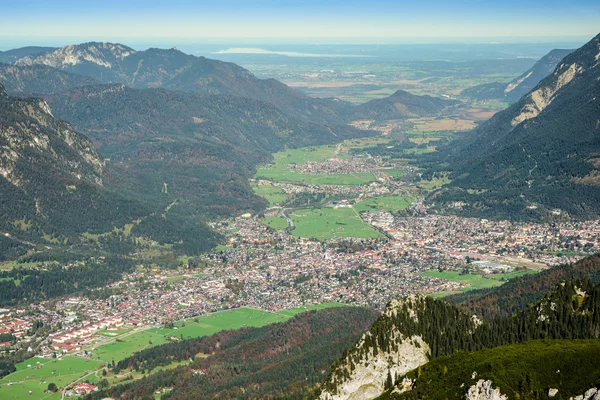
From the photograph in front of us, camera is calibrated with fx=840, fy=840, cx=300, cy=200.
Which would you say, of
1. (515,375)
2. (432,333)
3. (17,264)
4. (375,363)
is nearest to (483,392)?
(515,375)

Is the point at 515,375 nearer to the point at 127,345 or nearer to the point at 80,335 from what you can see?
the point at 127,345

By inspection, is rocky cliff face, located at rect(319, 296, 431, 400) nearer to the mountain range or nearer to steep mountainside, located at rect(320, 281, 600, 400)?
steep mountainside, located at rect(320, 281, 600, 400)

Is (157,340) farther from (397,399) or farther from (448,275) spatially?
(397,399)

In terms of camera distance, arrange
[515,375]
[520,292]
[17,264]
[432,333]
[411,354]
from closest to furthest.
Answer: [515,375] < [411,354] < [432,333] < [520,292] < [17,264]

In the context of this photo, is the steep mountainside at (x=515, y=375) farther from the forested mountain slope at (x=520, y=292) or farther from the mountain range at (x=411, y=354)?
the forested mountain slope at (x=520, y=292)

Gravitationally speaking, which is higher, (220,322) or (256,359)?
(256,359)

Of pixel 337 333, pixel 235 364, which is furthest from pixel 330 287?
pixel 235 364

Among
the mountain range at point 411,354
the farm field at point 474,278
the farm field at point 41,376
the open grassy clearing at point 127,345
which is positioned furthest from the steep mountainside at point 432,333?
the farm field at point 474,278
